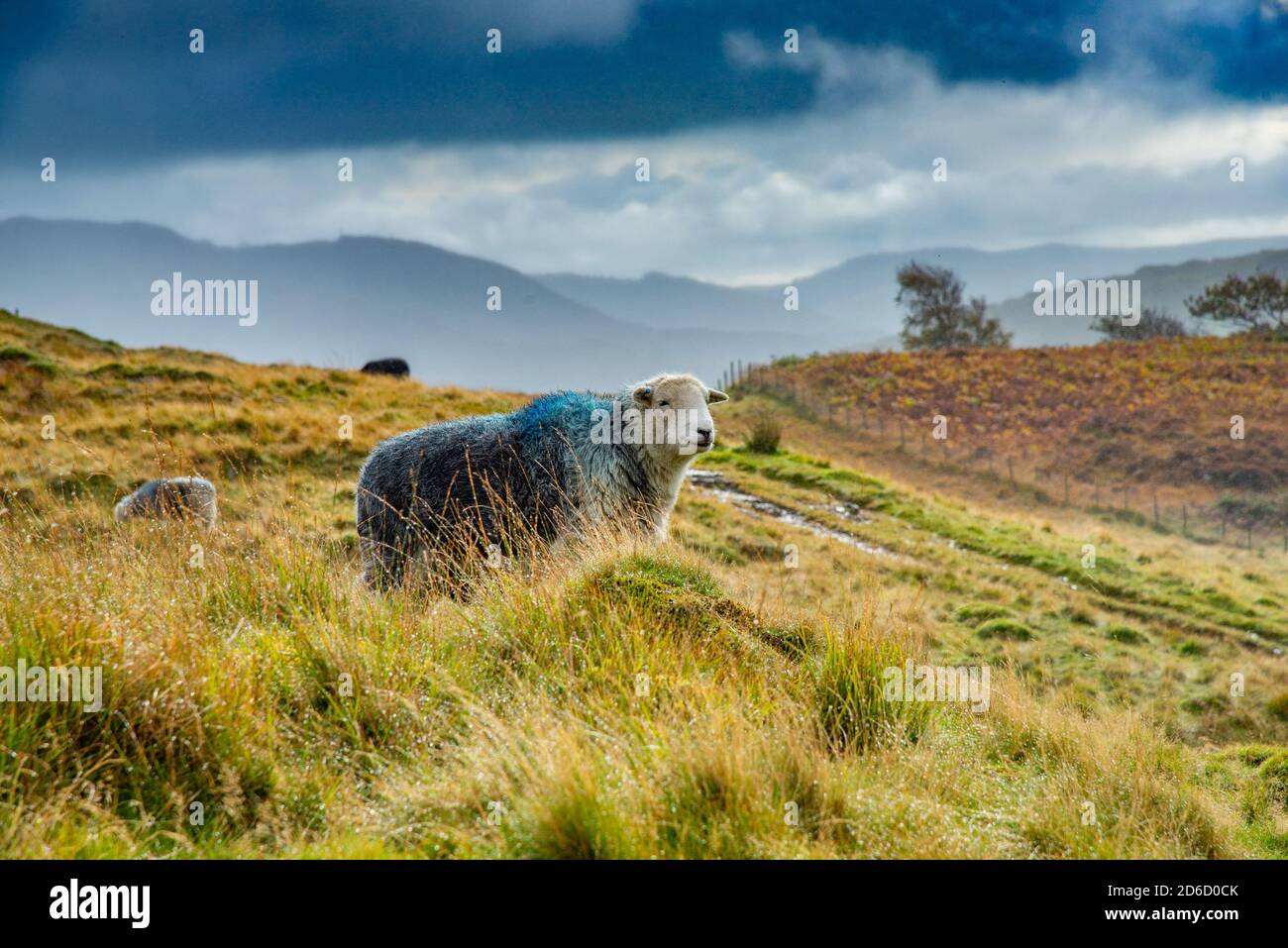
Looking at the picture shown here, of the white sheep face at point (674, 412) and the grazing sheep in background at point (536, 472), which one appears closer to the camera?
the grazing sheep in background at point (536, 472)

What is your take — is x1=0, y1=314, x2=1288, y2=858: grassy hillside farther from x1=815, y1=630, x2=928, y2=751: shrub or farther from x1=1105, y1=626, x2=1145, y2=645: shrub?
x1=1105, y1=626, x2=1145, y2=645: shrub

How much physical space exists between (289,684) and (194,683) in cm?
58

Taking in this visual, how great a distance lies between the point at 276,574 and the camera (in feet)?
20.9

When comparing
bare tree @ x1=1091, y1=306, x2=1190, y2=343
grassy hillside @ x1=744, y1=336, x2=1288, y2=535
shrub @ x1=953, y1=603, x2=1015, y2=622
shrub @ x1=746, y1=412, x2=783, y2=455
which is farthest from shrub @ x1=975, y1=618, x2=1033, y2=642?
bare tree @ x1=1091, y1=306, x2=1190, y2=343

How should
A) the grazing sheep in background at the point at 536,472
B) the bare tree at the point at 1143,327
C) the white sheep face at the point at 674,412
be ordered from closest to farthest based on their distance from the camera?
1. the grazing sheep in background at the point at 536,472
2. the white sheep face at the point at 674,412
3. the bare tree at the point at 1143,327

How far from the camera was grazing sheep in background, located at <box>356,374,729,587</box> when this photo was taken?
29.8ft

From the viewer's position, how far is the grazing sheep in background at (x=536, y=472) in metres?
9.08

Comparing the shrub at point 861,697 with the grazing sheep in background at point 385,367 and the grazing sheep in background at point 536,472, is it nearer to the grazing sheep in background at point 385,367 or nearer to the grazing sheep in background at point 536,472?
the grazing sheep in background at point 536,472

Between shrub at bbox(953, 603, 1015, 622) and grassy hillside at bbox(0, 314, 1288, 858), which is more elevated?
grassy hillside at bbox(0, 314, 1288, 858)

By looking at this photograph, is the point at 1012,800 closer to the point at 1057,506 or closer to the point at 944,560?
the point at 944,560

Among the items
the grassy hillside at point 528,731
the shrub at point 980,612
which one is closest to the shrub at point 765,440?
the shrub at point 980,612

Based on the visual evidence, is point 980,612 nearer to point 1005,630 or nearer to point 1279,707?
point 1005,630

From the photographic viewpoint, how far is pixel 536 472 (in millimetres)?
9344

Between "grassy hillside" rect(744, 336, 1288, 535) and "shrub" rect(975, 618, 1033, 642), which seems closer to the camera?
"shrub" rect(975, 618, 1033, 642)
